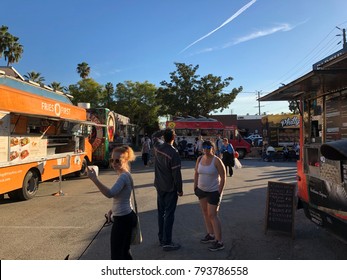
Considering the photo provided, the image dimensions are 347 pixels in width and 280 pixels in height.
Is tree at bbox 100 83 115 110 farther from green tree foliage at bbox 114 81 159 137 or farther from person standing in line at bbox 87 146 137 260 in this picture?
person standing in line at bbox 87 146 137 260

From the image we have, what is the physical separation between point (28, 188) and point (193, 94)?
2707 centimetres

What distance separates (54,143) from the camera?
11312mm

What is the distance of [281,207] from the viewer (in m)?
5.70

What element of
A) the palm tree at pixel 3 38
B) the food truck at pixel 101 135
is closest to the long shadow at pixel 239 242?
the food truck at pixel 101 135

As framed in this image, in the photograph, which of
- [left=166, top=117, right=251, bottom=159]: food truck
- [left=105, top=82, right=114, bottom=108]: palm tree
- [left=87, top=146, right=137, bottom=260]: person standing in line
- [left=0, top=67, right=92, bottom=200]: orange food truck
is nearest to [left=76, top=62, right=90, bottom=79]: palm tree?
[left=105, top=82, right=114, bottom=108]: palm tree

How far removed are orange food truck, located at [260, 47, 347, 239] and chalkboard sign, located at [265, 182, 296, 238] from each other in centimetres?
18

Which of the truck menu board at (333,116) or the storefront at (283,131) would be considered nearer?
the truck menu board at (333,116)

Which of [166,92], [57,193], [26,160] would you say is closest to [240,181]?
[57,193]

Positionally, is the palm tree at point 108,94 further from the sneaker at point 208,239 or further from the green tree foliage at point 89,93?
the sneaker at point 208,239

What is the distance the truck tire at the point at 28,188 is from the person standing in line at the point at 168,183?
16.5ft

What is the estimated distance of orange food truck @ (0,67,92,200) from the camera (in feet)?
26.3

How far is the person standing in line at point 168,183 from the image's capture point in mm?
5016

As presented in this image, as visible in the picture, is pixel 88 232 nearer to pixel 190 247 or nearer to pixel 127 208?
pixel 190 247
